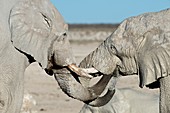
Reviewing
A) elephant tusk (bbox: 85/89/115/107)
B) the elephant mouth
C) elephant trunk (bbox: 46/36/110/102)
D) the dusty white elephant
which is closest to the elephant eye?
elephant trunk (bbox: 46/36/110/102)

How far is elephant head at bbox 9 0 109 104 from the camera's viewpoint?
812 centimetres

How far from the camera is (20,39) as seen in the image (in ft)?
26.7

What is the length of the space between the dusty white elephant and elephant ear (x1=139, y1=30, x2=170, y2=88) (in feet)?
6.56

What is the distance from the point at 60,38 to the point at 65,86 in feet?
1.95

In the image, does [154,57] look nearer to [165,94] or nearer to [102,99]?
[165,94]

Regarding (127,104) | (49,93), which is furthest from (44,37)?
(49,93)

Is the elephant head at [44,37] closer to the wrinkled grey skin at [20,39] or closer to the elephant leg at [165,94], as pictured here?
the wrinkled grey skin at [20,39]

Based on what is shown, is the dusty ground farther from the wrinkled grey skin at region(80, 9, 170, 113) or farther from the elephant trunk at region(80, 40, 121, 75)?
the wrinkled grey skin at region(80, 9, 170, 113)

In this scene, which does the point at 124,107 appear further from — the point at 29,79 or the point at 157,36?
the point at 29,79

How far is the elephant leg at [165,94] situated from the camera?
828cm

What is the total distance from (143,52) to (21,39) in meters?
1.05

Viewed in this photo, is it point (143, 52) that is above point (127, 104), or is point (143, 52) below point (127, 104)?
above

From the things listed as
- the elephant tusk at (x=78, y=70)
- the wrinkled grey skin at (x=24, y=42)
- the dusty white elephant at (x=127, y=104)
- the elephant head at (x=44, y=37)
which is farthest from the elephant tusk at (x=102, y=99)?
the dusty white elephant at (x=127, y=104)

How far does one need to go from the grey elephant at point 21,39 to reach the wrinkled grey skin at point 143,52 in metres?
0.46
